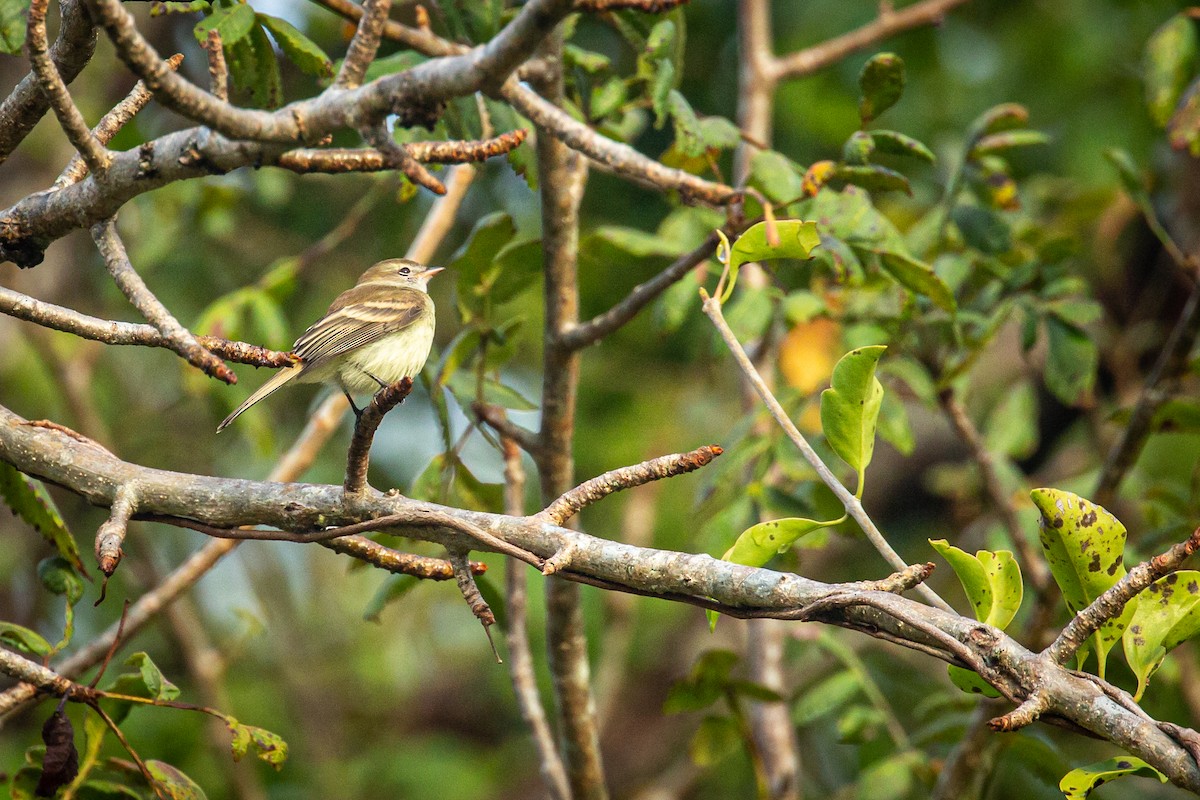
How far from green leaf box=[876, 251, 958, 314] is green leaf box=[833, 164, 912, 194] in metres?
0.16

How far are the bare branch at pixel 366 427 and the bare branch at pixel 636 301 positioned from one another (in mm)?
835

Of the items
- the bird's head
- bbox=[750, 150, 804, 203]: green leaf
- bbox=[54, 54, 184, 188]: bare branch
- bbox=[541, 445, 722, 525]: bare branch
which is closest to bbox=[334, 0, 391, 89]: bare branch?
bbox=[54, 54, 184, 188]: bare branch

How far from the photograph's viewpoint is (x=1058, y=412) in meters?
5.27

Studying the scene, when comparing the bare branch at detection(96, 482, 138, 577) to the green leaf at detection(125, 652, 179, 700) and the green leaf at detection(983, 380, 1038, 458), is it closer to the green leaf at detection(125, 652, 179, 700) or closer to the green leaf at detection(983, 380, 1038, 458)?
the green leaf at detection(125, 652, 179, 700)

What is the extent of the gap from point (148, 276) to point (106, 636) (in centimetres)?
295

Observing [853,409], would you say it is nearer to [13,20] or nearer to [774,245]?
[774,245]

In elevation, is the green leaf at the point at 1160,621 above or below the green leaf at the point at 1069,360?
below

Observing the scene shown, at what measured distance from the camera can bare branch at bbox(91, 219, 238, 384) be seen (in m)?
1.58

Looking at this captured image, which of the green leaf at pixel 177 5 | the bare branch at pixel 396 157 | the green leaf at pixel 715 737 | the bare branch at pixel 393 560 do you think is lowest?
the green leaf at pixel 715 737

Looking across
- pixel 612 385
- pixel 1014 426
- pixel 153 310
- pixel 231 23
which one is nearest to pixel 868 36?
pixel 1014 426

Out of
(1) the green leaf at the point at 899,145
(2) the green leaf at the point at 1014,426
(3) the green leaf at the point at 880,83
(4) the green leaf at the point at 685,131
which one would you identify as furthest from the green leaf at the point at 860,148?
(2) the green leaf at the point at 1014,426

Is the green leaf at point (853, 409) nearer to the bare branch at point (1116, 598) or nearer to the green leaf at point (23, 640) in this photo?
the bare branch at point (1116, 598)

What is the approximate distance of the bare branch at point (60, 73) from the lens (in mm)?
1972

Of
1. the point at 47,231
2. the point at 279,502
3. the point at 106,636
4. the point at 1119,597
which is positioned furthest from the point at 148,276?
the point at 1119,597
